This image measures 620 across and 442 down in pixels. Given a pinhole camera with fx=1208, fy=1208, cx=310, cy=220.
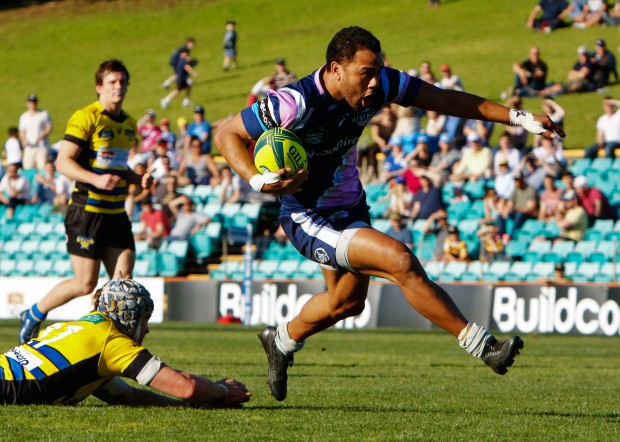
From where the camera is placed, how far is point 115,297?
6.58 meters

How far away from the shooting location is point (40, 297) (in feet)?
69.8

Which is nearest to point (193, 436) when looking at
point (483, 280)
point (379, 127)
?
point (483, 280)

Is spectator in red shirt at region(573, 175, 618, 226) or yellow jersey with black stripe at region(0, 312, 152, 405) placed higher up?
spectator in red shirt at region(573, 175, 618, 226)

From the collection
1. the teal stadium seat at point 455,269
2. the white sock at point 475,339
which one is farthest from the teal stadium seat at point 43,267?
the white sock at point 475,339

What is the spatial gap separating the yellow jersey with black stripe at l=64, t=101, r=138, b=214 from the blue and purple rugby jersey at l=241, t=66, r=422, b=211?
3248mm

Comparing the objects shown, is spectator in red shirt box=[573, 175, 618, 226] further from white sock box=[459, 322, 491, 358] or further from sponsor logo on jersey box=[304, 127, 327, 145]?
white sock box=[459, 322, 491, 358]

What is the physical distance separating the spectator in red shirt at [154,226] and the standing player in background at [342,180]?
13869 mm

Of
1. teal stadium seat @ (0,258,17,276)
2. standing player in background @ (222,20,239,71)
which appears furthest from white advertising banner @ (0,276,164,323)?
standing player in background @ (222,20,239,71)

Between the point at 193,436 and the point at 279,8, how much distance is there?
44.9 m

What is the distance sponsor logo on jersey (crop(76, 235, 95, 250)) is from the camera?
1050cm

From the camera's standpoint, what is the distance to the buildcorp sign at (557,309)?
17.2m

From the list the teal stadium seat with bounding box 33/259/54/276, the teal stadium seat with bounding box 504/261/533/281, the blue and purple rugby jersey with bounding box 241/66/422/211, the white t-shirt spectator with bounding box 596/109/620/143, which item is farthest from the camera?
the teal stadium seat with bounding box 33/259/54/276

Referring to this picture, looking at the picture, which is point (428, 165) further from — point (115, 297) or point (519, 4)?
point (519, 4)

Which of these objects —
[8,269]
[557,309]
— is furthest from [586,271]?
[8,269]
